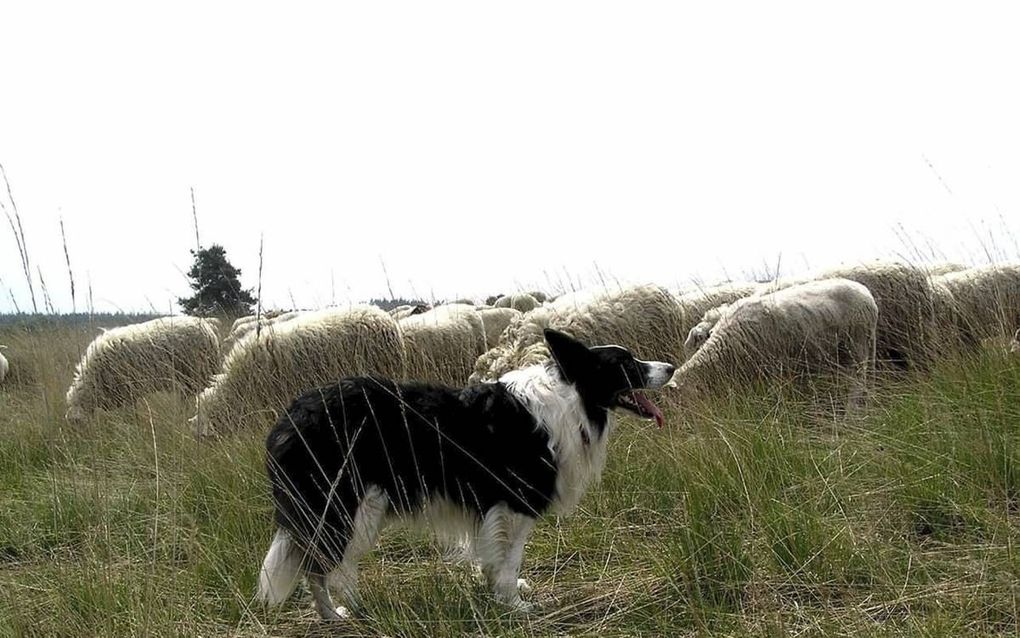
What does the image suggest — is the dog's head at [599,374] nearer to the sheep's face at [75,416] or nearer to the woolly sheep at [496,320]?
the sheep's face at [75,416]

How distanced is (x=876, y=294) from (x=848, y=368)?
210 centimetres

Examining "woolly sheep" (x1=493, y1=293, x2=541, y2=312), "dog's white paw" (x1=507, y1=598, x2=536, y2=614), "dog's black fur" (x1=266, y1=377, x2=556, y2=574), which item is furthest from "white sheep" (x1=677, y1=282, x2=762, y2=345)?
"woolly sheep" (x1=493, y1=293, x2=541, y2=312)

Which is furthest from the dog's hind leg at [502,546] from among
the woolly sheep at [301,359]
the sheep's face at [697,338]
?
the sheep's face at [697,338]

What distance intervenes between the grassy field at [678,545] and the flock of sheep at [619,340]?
119 centimetres

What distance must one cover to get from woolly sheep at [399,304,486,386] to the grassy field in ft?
11.8

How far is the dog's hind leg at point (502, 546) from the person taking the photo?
3.00m

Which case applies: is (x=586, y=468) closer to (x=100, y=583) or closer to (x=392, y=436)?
(x=392, y=436)

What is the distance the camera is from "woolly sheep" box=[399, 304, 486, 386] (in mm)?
8070

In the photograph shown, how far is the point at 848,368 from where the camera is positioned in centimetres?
622

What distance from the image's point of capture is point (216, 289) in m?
10.9

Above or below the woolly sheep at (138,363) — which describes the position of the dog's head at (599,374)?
above

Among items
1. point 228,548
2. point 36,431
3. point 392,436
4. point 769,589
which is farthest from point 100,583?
point 36,431

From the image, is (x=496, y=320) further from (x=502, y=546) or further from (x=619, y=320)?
(x=502, y=546)

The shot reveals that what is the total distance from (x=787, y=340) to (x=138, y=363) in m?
7.29
